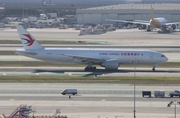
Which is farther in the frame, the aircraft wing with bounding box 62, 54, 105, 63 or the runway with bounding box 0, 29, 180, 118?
the aircraft wing with bounding box 62, 54, 105, 63

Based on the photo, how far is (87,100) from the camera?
66.6m

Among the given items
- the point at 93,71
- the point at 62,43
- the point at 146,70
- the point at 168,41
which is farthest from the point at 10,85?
the point at 168,41

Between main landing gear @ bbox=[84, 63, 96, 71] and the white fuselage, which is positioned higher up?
the white fuselage

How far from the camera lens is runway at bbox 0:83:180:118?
59781 millimetres

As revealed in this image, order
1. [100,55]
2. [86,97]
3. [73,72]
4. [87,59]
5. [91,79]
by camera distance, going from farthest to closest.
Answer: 1. [100,55]
2. [87,59]
3. [73,72]
4. [91,79]
5. [86,97]

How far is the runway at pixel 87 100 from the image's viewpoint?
59781mm

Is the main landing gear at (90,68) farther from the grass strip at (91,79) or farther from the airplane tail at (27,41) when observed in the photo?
the airplane tail at (27,41)

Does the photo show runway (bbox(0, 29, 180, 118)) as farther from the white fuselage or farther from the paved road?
the white fuselage

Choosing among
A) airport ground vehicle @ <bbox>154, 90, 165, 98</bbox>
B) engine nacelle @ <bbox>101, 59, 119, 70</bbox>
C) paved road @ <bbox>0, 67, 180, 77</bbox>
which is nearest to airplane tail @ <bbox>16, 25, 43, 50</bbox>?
paved road @ <bbox>0, 67, 180, 77</bbox>

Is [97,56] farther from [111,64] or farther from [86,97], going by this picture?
[86,97]

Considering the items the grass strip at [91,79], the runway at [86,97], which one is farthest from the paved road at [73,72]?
the grass strip at [91,79]

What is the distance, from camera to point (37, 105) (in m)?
63.5

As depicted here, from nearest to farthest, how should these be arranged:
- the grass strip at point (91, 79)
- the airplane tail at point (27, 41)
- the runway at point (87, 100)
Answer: the runway at point (87, 100), the grass strip at point (91, 79), the airplane tail at point (27, 41)

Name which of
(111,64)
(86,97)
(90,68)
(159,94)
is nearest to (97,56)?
(90,68)
